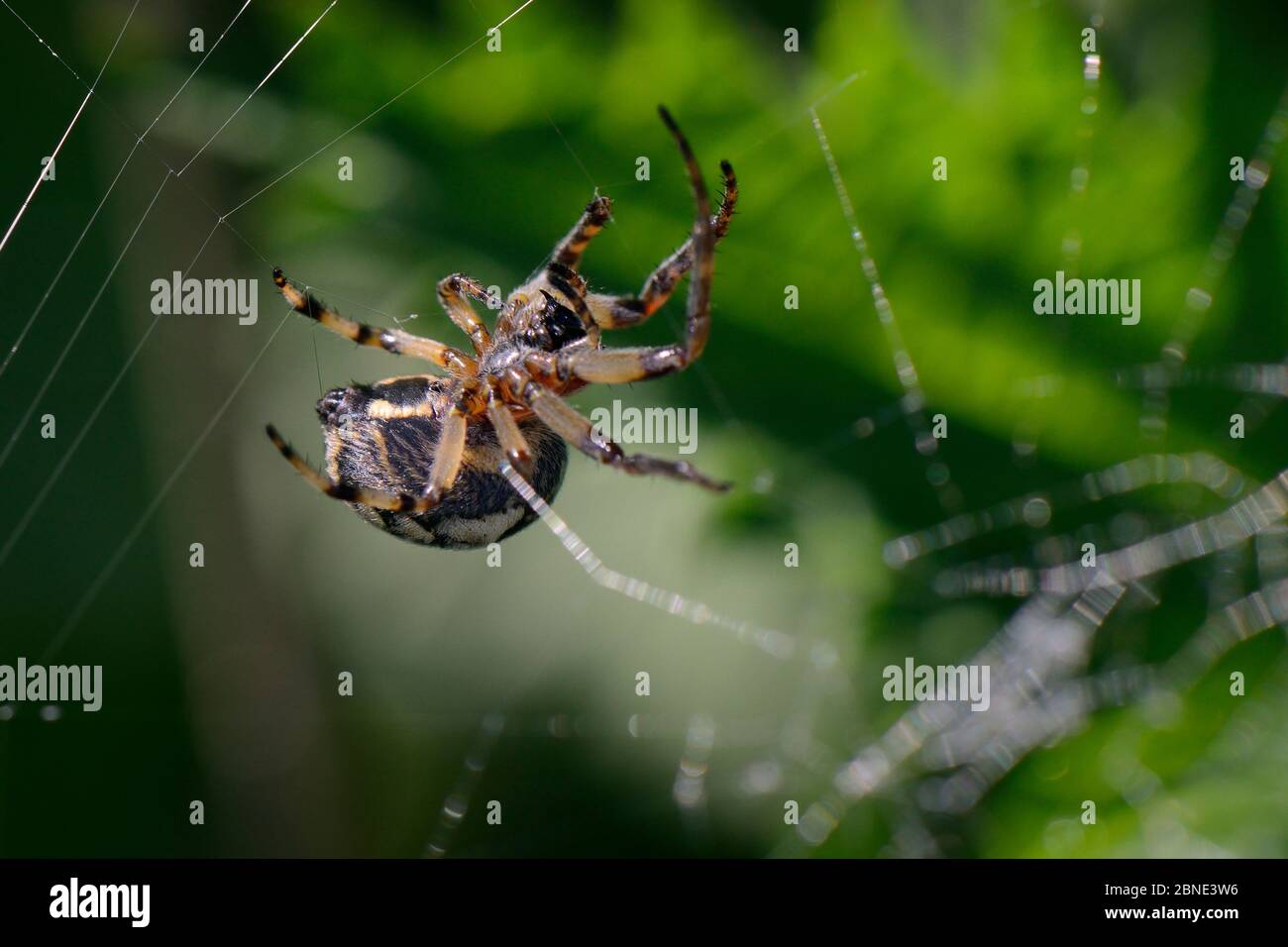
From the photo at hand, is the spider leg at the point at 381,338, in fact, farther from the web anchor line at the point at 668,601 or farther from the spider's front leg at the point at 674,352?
the web anchor line at the point at 668,601

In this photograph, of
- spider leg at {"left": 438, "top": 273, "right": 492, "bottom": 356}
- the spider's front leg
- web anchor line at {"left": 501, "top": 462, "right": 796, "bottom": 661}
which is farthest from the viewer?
web anchor line at {"left": 501, "top": 462, "right": 796, "bottom": 661}

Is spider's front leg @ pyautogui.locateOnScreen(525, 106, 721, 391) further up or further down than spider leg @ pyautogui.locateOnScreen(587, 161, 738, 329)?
further down

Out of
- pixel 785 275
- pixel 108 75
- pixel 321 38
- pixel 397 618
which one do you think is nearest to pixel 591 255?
pixel 785 275

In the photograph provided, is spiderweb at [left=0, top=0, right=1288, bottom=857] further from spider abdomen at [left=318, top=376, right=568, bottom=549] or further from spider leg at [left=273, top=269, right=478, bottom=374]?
spider leg at [left=273, top=269, right=478, bottom=374]

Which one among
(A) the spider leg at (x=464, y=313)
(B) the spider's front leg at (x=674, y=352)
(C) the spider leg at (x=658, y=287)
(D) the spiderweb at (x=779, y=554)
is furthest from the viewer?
(D) the spiderweb at (x=779, y=554)

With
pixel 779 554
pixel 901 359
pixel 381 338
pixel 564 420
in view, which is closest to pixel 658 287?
pixel 564 420

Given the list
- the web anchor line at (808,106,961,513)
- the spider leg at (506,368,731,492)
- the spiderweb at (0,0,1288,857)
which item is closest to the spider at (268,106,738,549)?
the spider leg at (506,368,731,492)

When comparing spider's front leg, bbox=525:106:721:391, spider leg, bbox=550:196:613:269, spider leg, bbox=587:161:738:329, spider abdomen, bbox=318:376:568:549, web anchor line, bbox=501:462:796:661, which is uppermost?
spider leg, bbox=550:196:613:269

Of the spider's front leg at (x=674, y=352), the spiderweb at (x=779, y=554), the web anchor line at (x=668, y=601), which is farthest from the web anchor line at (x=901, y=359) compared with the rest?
the spider's front leg at (x=674, y=352)
